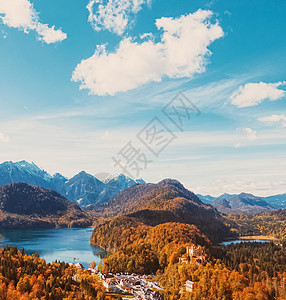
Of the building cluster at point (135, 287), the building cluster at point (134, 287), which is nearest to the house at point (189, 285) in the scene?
the building cluster at point (134, 287)

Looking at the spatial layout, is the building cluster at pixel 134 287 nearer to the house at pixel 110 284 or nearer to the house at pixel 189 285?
the house at pixel 110 284

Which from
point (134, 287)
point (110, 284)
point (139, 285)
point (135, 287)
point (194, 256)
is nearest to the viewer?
point (110, 284)

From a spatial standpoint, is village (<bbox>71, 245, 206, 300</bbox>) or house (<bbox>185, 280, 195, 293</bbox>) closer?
village (<bbox>71, 245, 206, 300</bbox>)

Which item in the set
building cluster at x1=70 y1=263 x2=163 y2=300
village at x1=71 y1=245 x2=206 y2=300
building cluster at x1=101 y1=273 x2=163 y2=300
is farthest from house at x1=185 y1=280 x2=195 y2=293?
building cluster at x1=101 y1=273 x2=163 y2=300

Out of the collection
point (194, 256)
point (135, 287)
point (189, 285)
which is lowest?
point (135, 287)

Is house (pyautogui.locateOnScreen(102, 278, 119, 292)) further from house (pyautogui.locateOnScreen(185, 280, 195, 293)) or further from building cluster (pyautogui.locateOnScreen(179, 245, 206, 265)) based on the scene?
building cluster (pyautogui.locateOnScreen(179, 245, 206, 265))

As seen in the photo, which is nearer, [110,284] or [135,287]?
[110,284]

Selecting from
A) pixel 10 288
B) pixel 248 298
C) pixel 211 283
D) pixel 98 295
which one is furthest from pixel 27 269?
pixel 248 298

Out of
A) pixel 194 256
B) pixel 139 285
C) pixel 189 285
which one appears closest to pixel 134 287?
pixel 139 285

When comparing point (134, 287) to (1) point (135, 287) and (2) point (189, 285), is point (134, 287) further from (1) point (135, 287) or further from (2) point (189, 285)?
(2) point (189, 285)

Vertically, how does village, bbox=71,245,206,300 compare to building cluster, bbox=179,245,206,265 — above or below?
below

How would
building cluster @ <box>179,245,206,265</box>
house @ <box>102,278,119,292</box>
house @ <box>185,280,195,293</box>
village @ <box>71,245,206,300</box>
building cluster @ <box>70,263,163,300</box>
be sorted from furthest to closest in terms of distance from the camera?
building cluster @ <box>179,245,206,265</box> → house @ <box>102,278,119,292</box> → house @ <box>185,280,195,293</box> → village @ <box>71,245,206,300</box> → building cluster @ <box>70,263,163,300</box>
